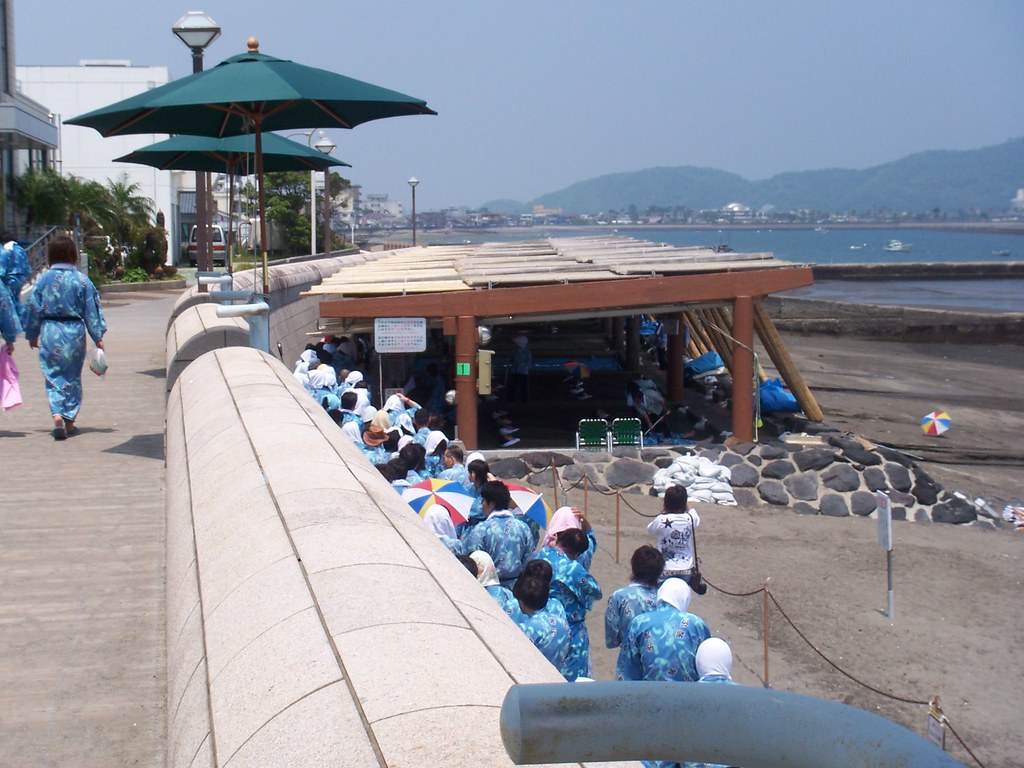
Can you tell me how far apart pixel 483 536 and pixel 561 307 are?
362 inches

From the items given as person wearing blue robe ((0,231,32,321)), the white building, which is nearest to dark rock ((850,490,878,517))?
person wearing blue robe ((0,231,32,321))

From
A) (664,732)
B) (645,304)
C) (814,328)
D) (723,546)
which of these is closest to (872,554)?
(723,546)

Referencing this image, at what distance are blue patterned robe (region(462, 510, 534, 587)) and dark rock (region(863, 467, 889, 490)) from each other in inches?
353

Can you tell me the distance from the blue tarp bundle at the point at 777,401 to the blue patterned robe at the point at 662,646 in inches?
552

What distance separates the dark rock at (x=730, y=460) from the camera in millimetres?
15484

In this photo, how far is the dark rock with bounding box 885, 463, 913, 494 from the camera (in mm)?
15234

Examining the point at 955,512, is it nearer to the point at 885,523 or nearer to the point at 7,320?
the point at 885,523

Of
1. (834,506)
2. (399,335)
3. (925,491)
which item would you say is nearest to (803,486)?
(834,506)

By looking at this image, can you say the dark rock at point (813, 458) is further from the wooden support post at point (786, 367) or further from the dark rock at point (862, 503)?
the wooden support post at point (786, 367)

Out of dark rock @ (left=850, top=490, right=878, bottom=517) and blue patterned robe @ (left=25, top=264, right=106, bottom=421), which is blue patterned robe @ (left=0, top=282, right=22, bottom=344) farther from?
dark rock @ (left=850, top=490, right=878, bottom=517)

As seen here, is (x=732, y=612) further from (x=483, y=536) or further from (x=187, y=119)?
(x=187, y=119)

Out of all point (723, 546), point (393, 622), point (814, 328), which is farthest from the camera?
point (814, 328)

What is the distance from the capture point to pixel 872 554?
12898 mm

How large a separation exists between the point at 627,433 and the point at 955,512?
460 cm
